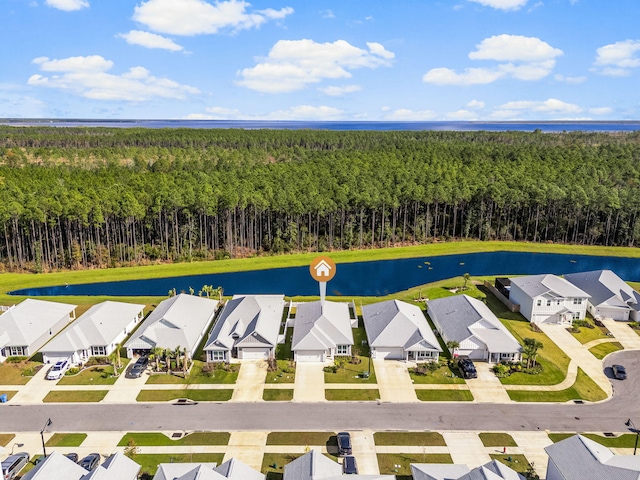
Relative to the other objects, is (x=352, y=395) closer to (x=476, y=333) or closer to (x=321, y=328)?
(x=321, y=328)

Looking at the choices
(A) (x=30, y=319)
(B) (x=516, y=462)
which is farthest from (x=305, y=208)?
(B) (x=516, y=462)

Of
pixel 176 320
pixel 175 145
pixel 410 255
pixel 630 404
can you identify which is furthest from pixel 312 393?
pixel 175 145

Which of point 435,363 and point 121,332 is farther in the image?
point 121,332

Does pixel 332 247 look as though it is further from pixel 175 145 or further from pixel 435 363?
pixel 175 145

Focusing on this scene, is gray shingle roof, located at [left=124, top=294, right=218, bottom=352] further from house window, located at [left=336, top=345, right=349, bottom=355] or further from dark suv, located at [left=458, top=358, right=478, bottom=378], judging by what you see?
dark suv, located at [left=458, top=358, right=478, bottom=378]

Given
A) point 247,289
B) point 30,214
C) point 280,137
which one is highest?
point 280,137

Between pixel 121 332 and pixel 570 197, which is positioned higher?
pixel 570 197

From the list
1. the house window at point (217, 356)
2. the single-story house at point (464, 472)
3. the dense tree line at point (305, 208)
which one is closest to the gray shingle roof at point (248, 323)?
the house window at point (217, 356)

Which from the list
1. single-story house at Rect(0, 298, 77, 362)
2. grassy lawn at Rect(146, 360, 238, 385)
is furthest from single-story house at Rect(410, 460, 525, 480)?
single-story house at Rect(0, 298, 77, 362)

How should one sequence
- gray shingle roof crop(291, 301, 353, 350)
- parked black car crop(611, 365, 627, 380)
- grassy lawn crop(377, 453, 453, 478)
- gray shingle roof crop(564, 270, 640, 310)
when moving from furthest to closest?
1. gray shingle roof crop(564, 270, 640, 310)
2. gray shingle roof crop(291, 301, 353, 350)
3. parked black car crop(611, 365, 627, 380)
4. grassy lawn crop(377, 453, 453, 478)
